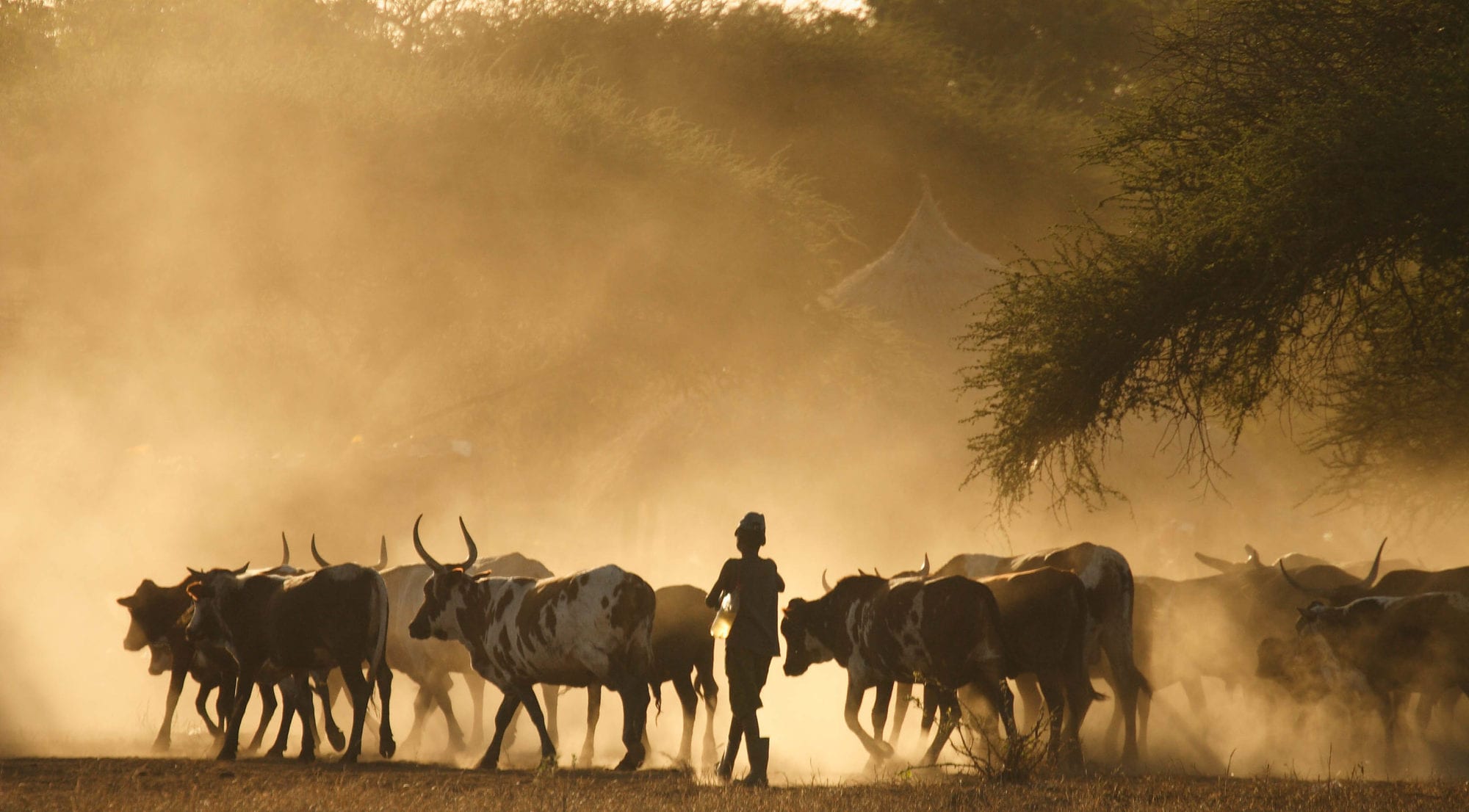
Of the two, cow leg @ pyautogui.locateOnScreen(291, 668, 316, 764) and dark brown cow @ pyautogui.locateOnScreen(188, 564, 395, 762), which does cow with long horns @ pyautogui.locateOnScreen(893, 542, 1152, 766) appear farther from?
cow leg @ pyautogui.locateOnScreen(291, 668, 316, 764)

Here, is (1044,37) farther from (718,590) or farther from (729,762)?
(729,762)

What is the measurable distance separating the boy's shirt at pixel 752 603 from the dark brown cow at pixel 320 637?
332 centimetres

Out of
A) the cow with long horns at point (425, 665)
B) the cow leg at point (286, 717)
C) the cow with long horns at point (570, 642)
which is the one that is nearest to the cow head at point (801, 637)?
the cow with long horns at point (570, 642)

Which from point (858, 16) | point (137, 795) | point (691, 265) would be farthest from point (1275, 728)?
point (858, 16)

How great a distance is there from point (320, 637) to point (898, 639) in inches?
179

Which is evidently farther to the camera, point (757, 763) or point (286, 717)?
point (286, 717)

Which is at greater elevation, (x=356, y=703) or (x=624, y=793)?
(x=356, y=703)

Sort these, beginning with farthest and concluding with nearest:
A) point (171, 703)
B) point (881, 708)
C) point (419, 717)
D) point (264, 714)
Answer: point (419, 717)
point (171, 703)
point (264, 714)
point (881, 708)

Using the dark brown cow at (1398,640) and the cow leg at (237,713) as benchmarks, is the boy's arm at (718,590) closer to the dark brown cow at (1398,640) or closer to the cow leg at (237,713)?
the cow leg at (237,713)

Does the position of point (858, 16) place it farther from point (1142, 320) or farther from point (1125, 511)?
point (1142, 320)

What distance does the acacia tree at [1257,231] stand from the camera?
1212 cm

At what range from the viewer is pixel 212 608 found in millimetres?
14000

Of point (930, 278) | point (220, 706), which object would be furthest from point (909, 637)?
point (930, 278)

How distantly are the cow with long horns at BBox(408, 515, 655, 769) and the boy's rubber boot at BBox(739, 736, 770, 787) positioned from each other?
140cm
